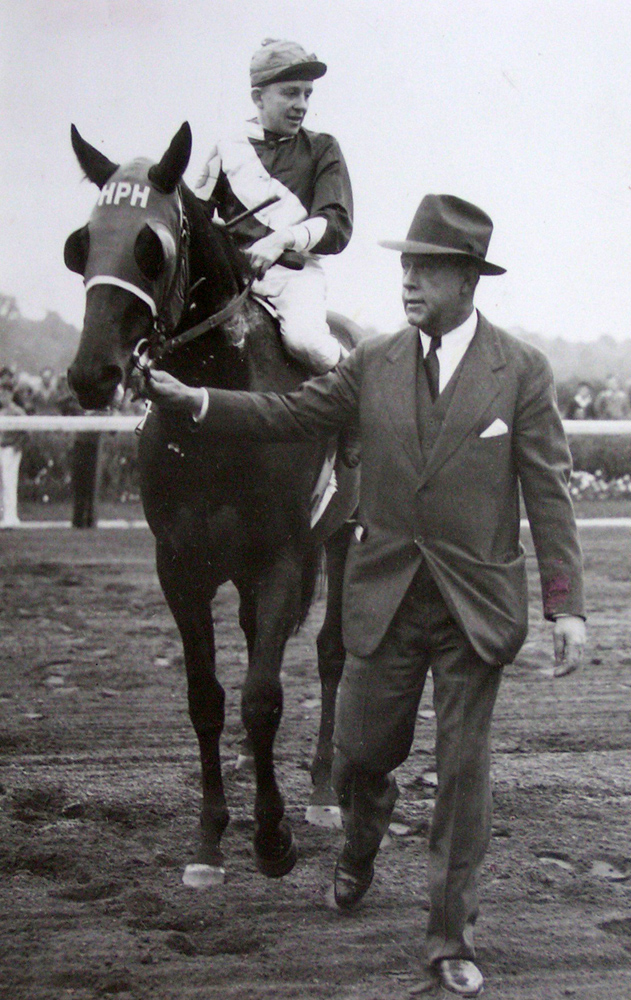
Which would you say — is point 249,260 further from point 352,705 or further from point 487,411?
point 352,705

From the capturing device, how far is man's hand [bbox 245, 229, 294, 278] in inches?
144

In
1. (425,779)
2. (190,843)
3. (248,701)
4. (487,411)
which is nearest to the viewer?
(487,411)

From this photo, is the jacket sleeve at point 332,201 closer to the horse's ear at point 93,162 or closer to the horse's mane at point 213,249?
the horse's mane at point 213,249

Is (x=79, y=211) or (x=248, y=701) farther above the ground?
(x=79, y=211)

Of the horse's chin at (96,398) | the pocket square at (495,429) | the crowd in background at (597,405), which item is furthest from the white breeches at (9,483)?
the pocket square at (495,429)

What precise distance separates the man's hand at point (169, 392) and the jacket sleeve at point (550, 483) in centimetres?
85

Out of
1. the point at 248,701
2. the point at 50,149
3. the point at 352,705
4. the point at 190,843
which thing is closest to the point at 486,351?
the point at 352,705

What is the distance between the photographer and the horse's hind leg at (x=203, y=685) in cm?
362

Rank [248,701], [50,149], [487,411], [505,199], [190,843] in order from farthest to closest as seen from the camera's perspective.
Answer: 1. [505,199]
2. [50,149]
3. [190,843]
4. [248,701]
5. [487,411]

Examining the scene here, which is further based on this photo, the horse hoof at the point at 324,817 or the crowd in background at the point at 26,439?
the crowd in background at the point at 26,439

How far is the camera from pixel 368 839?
3.22 metres

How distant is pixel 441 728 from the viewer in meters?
2.92

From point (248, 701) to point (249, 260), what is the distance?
1.42 meters

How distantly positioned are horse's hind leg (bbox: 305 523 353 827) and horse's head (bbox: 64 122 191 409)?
1.76 metres
